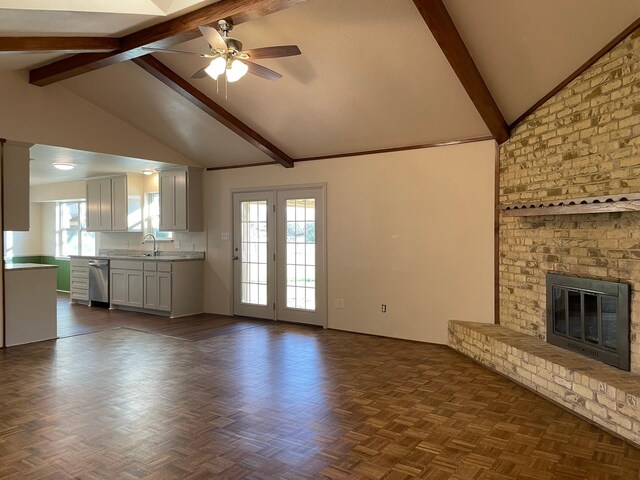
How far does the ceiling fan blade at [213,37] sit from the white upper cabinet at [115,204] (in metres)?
5.76

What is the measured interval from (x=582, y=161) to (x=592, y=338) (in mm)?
1451

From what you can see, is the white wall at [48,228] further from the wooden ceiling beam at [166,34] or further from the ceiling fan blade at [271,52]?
the ceiling fan blade at [271,52]

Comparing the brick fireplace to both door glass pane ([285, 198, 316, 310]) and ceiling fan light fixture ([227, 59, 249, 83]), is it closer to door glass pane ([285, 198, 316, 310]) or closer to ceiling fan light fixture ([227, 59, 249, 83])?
door glass pane ([285, 198, 316, 310])

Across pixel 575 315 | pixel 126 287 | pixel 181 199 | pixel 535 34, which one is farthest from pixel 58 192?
pixel 575 315

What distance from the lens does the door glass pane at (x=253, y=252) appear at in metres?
7.23

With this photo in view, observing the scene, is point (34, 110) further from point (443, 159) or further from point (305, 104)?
point (443, 159)

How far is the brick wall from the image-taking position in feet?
11.1

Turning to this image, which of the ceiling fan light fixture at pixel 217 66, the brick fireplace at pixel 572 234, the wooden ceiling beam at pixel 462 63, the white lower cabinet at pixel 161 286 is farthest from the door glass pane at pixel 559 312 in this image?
the white lower cabinet at pixel 161 286

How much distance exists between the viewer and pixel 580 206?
11.6ft

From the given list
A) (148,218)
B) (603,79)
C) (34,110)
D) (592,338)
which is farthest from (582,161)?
(148,218)

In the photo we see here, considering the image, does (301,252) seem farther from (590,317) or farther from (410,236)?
(590,317)

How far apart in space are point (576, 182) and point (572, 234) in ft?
1.46

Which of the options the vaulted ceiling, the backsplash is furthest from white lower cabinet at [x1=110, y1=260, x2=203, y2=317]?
the vaulted ceiling

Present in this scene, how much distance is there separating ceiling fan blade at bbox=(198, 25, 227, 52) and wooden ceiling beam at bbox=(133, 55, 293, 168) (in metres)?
1.91
